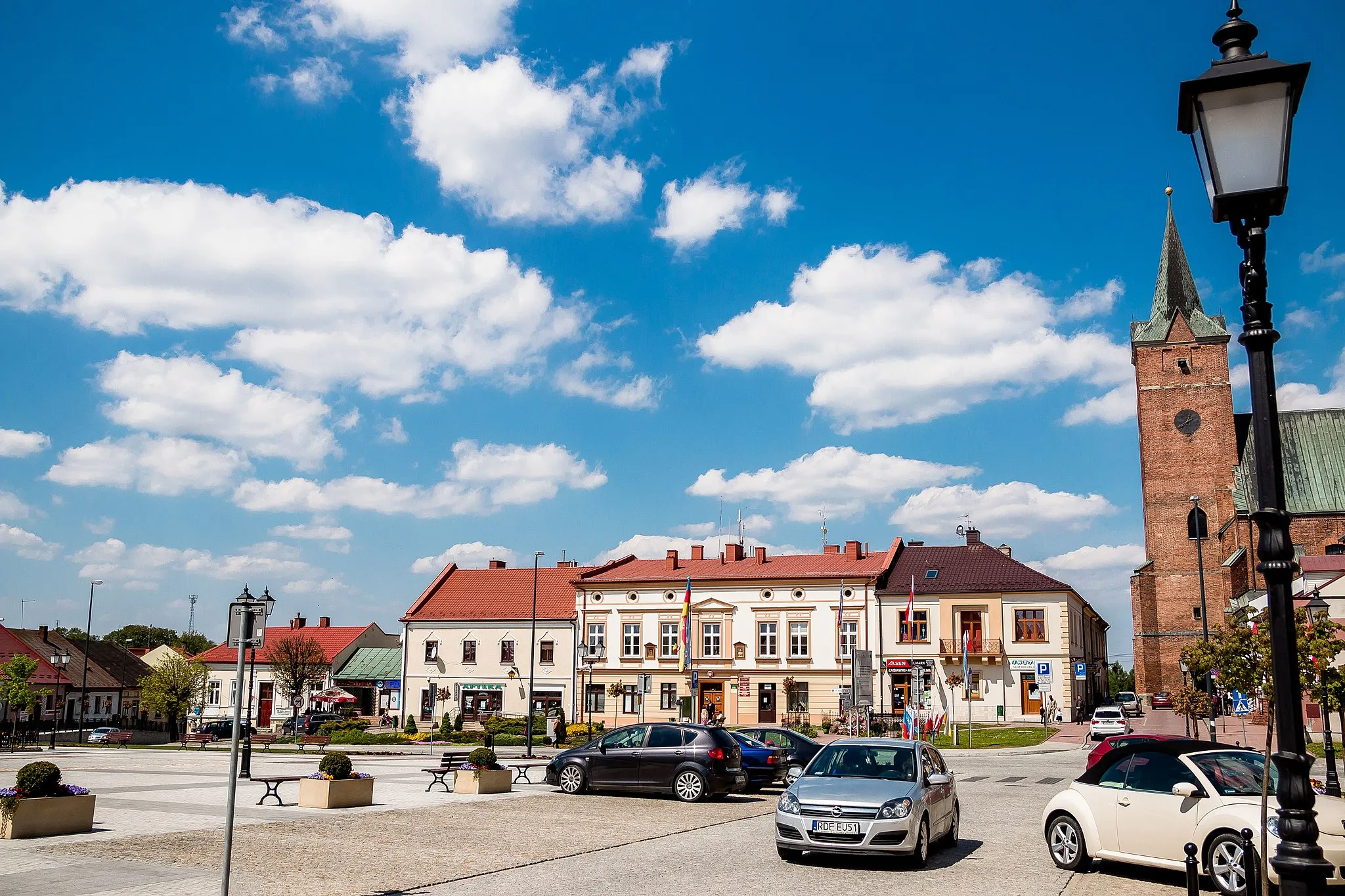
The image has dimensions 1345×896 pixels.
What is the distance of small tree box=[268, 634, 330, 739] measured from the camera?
2726 inches

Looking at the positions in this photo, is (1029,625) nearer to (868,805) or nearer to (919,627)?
(919,627)

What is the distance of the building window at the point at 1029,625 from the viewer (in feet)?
184

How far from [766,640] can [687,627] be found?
5.04m

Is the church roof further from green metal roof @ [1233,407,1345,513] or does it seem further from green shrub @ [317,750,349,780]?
green shrub @ [317,750,349,780]

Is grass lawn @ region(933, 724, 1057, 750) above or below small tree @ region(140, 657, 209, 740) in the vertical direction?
below

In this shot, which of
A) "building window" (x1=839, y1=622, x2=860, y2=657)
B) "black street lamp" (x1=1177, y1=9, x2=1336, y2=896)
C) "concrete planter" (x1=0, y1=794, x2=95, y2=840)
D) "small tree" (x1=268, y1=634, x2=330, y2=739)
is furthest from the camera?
"small tree" (x1=268, y1=634, x2=330, y2=739)

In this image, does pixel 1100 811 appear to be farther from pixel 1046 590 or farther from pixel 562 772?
pixel 1046 590

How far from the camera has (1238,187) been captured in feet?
17.6

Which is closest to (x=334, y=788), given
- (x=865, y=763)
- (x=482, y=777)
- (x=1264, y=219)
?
(x=482, y=777)

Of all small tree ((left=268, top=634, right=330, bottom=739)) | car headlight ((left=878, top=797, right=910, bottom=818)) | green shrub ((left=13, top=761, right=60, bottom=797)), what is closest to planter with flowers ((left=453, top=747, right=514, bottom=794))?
green shrub ((left=13, top=761, right=60, bottom=797))

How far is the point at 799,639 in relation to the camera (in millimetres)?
59125

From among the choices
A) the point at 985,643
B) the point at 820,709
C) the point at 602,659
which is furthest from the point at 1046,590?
the point at 602,659

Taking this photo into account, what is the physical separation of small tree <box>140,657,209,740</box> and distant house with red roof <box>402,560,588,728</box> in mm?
12231

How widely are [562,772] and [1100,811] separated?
39.6 feet
